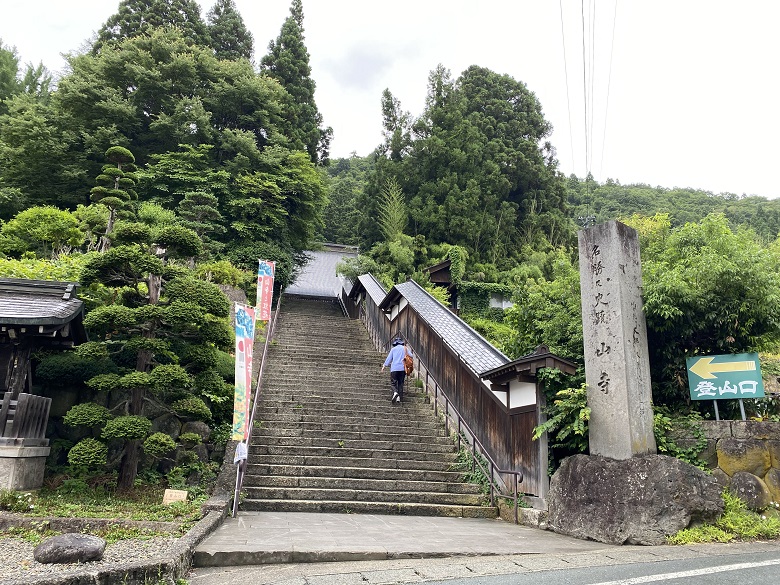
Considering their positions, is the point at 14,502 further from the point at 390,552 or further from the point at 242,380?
the point at 390,552

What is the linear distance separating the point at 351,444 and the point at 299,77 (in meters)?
24.5

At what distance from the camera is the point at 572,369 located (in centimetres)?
694

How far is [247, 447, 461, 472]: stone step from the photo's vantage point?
8.30 metres

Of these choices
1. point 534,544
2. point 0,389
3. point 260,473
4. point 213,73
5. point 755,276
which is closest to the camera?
point 534,544

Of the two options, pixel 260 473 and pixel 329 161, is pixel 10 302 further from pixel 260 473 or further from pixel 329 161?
pixel 329 161

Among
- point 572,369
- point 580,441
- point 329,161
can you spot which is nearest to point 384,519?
point 580,441

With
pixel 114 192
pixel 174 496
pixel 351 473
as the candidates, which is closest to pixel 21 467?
pixel 174 496

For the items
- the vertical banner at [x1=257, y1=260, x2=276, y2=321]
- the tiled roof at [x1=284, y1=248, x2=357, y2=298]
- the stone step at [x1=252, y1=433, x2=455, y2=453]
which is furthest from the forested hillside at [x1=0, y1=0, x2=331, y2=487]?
the tiled roof at [x1=284, y1=248, x2=357, y2=298]

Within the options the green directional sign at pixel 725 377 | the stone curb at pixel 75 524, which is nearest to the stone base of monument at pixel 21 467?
the stone curb at pixel 75 524

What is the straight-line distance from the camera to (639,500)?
554 cm

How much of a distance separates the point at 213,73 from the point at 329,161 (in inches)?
326

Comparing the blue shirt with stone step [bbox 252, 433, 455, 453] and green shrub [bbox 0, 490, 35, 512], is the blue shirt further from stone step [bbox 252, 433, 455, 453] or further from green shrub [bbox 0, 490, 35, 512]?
green shrub [bbox 0, 490, 35, 512]

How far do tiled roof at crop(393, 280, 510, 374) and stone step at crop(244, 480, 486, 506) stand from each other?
203cm

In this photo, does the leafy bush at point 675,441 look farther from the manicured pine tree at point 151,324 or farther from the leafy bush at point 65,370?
the leafy bush at point 65,370
